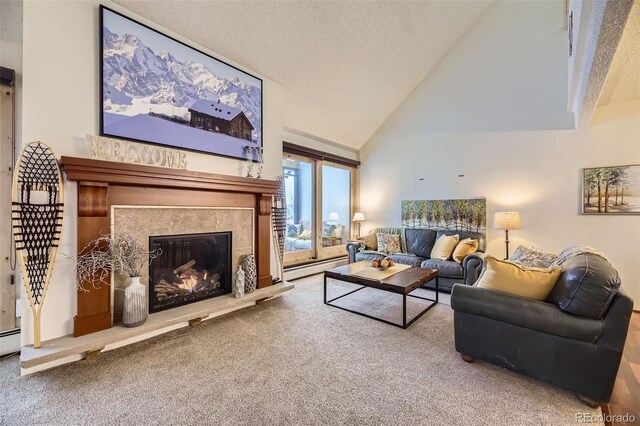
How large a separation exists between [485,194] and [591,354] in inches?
132

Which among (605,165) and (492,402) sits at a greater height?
(605,165)

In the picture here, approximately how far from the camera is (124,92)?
7.95 ft

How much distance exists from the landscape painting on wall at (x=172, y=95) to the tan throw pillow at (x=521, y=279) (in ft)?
9.70

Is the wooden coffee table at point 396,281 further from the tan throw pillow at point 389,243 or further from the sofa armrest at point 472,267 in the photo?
the tan throw pillow at point 389,243

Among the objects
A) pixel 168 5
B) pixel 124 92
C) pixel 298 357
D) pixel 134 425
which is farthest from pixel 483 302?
pixel 168 5

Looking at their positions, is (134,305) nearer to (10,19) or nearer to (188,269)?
(188,269)

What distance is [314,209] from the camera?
5266 mm

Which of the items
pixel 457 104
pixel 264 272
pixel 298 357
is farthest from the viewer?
pixel 457 104

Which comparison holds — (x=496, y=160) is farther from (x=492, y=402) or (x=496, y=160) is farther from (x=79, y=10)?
(x=79, y=10)

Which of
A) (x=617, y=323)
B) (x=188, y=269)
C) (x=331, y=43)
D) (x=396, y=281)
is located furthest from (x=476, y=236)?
(x=188, y=269)

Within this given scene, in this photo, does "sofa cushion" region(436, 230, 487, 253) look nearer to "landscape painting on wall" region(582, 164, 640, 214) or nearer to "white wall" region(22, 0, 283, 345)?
"landscape painting on wall" region(582, 164, 640, 214)

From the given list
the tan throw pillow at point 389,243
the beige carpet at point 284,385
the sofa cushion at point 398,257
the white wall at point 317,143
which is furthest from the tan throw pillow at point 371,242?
the beige carpet at point 284,385

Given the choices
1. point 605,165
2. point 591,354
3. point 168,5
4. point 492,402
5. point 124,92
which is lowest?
point 492,402

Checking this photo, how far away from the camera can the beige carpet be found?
1.55 metres
